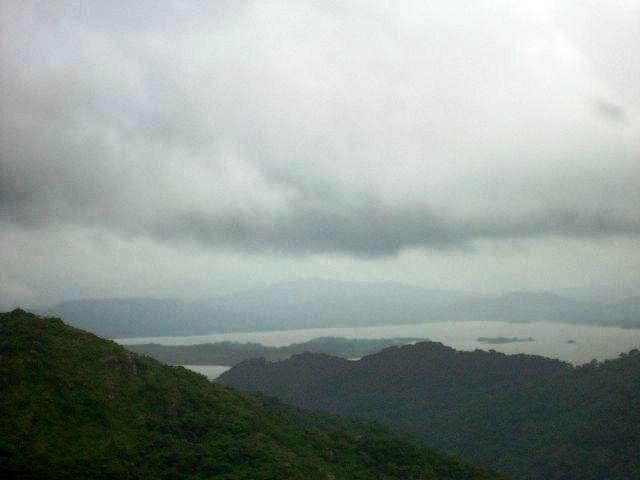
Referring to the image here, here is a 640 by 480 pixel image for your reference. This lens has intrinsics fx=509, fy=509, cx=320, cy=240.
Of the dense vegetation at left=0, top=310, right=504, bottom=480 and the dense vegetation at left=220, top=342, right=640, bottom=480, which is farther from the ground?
the dense vegetation at left=0, top=310, right=504, bottom=480

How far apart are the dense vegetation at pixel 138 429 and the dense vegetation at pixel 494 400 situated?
69.7 metres

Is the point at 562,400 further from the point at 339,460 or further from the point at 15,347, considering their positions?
the point at 15,347

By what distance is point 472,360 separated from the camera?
182m

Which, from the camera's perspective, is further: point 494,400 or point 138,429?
point 494,400

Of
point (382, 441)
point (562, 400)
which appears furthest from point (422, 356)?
point (382, 441)

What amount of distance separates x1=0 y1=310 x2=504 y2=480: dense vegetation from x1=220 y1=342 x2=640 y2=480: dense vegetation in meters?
69.7

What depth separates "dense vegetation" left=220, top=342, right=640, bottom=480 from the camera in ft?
383

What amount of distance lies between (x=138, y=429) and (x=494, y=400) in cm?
13347

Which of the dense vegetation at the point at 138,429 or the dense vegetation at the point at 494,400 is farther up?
the dense vegetation at the point at 138,429

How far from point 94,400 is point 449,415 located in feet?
415

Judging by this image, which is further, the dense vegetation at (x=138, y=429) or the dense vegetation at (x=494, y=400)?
the dense vegetation at (x=494, y=400)

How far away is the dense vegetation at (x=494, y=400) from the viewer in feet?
383

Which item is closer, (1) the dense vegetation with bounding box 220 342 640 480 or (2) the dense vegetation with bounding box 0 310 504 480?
(2) the dense vegetation with bounding box 0 310 504 480

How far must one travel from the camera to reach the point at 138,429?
153ft
